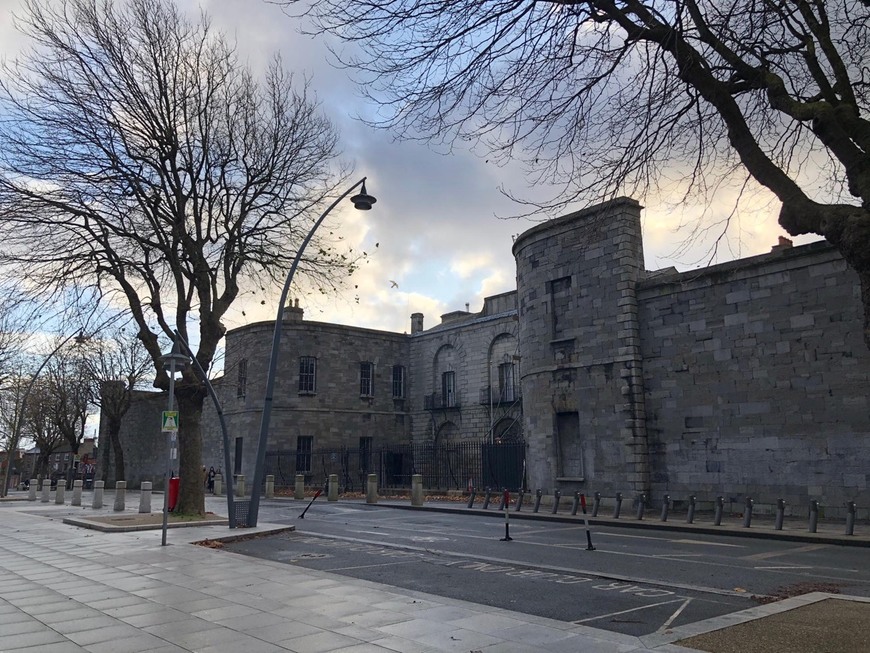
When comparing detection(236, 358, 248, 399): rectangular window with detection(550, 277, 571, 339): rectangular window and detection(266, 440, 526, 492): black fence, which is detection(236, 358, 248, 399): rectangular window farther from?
detection(550, 277, 571, 339): rectangular window

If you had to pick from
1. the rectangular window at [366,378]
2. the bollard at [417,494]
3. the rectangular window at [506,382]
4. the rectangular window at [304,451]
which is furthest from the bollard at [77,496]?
the rectangular window at [506,382]

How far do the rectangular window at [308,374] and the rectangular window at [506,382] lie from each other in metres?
11.7

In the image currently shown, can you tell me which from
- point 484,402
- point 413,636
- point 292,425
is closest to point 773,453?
point 413,636

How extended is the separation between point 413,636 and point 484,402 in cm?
3142

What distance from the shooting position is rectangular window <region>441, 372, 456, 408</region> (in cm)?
4022

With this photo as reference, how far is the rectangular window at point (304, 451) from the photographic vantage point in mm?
38781

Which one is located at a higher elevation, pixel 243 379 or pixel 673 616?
pixel 243 379

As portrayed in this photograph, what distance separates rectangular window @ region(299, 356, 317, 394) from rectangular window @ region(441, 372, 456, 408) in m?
7.96

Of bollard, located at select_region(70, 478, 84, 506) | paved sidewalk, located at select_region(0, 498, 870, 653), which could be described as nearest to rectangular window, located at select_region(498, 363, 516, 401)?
bollard, located at select_region(70, 478, 84, 506)

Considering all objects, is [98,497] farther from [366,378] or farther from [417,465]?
[366,378]

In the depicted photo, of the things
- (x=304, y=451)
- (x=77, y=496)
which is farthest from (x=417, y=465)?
Result: (x=77, y=496)

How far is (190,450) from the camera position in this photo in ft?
61.5

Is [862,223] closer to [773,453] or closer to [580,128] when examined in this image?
[580,128]

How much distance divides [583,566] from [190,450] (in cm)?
1248
